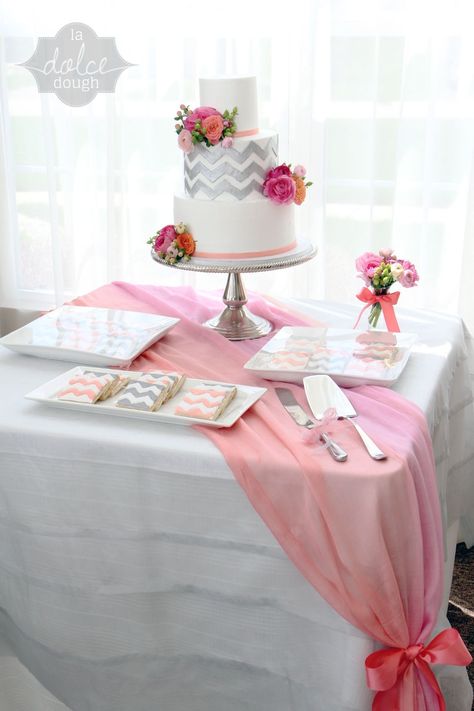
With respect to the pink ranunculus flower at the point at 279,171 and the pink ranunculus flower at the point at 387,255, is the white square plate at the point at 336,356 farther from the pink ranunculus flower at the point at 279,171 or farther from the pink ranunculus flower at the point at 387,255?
the pink ranunculus flower at the point at 279,171

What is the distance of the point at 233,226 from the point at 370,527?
69 cm

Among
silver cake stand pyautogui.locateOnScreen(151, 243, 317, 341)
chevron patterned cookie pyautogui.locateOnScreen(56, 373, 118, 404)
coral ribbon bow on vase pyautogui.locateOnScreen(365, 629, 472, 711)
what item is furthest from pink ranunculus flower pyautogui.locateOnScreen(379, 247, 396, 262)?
coral ribbon bow on vase pyautogui.locateOnScreen(365, 629, 472, 711)

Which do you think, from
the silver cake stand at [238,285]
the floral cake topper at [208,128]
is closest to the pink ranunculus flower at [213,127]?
the floral cake topper at [208,128]

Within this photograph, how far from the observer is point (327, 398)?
130cm

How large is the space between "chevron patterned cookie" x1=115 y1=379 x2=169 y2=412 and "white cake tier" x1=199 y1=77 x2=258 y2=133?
55cm

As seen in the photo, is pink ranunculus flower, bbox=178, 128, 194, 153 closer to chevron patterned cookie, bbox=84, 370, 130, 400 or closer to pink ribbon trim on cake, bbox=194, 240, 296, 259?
pink ribbon trim on cake, bbox=194, 240, 296, 259

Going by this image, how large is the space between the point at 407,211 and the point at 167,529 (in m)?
1.48

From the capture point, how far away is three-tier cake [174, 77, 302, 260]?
155 cm

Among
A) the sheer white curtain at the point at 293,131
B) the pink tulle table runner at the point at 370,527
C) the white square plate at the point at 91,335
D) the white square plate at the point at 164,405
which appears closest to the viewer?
the pink tulle table runner at the point at 370,527

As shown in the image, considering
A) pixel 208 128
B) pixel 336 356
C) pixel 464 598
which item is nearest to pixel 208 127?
pixel 208 128

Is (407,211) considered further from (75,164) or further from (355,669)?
(355,669)

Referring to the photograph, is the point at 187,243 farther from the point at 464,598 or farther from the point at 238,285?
the point at 464,598

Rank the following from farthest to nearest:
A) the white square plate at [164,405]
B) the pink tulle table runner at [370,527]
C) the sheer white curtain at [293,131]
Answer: the sheer white curtain at [293,131]
the white square plate at [164,405]
the pink tulle table runner at [370,527]

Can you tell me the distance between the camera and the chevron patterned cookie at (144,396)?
4.12ft
